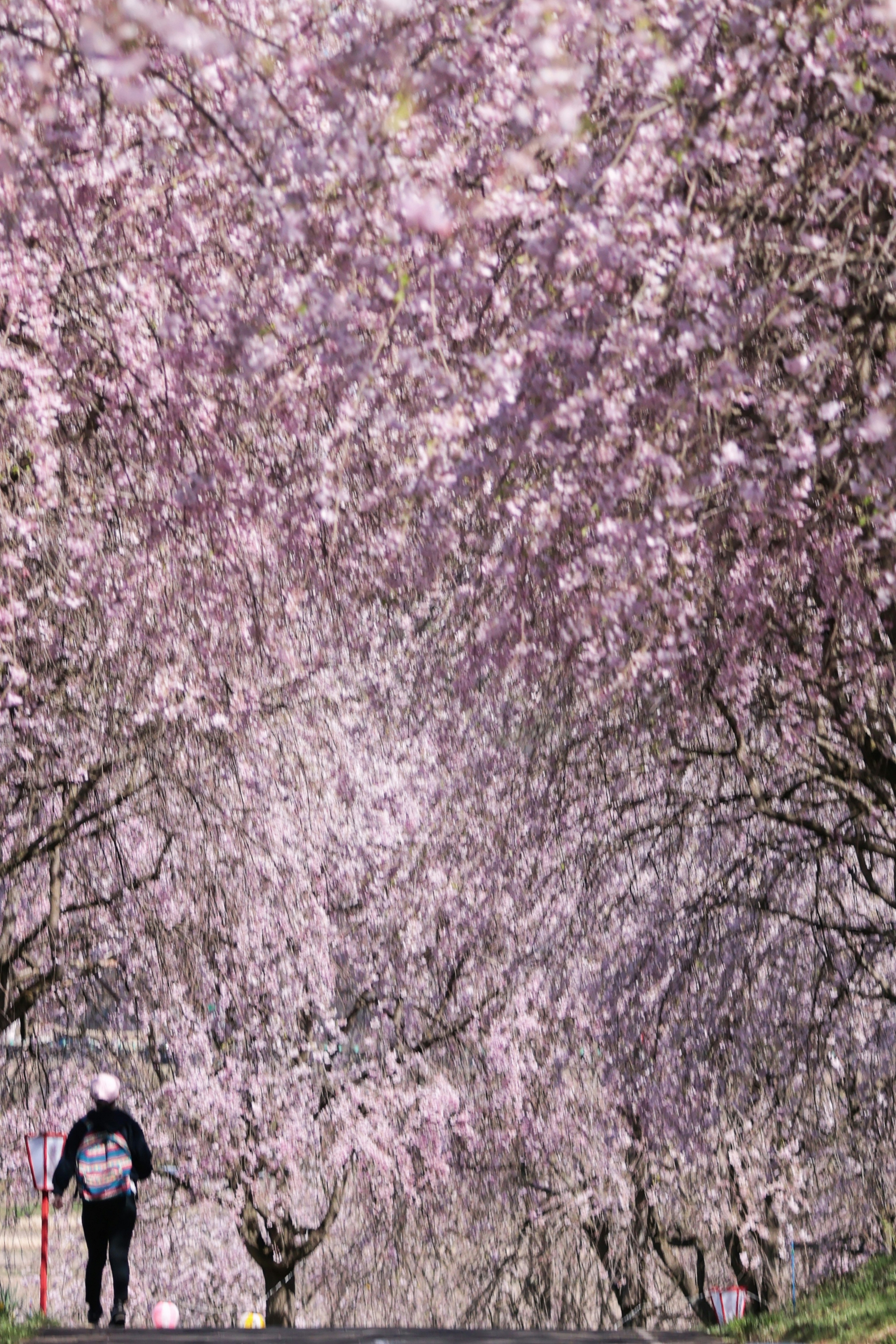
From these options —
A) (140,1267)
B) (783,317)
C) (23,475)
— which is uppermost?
(23,475)

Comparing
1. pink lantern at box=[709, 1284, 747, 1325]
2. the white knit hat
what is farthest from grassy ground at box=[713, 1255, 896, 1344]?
pink lantern at box=[709, 1284, 747, 1325]

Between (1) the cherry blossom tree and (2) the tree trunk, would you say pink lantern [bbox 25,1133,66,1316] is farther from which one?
(2) the tree trunk

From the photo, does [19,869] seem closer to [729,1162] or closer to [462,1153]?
[462,1153]

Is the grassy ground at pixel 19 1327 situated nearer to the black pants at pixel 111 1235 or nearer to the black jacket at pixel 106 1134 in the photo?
the black pants at pixel 111 1235

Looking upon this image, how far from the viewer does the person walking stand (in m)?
12.1

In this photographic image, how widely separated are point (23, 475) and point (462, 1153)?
16512 mm

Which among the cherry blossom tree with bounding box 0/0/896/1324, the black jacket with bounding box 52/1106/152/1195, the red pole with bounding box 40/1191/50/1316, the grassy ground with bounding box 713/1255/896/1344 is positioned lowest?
the grassy ground with bounding box 713/1255/896/1344

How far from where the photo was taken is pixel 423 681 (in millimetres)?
14469

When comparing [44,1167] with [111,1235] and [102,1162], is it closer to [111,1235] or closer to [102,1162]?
[111,1235]

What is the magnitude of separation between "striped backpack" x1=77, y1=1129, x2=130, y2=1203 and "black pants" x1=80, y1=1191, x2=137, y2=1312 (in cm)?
14

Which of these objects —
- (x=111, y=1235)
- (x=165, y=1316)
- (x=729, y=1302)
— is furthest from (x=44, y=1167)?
(x=729, y=1302)

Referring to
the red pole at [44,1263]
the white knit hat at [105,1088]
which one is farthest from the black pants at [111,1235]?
the red pole at [44,1263]

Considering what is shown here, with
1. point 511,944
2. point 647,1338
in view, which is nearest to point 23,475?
point 647,1338

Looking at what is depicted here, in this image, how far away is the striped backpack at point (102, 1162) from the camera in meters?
12.1
